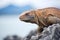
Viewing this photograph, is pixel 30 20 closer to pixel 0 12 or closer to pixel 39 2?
pixel 39 2

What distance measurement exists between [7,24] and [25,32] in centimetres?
19

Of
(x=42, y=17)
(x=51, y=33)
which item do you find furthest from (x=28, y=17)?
(x=51, y=33)

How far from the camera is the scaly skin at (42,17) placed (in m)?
1.57

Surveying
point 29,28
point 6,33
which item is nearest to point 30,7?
point 29,28

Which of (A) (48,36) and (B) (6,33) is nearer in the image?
(A) (48,36)

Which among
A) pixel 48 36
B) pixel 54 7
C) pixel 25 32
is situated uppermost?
pixel 54 7

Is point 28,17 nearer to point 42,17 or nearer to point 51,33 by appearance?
point 42,17

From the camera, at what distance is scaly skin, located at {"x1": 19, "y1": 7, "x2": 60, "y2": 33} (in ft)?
5.16

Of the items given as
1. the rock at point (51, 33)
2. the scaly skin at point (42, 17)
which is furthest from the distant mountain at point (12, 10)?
the rock at point (51, 33)

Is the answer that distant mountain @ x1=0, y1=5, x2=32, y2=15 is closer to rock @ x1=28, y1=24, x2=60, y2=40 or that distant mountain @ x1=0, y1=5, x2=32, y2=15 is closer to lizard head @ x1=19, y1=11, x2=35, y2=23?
lizard head @ x1=19, y1=11, x2=35, y2=23

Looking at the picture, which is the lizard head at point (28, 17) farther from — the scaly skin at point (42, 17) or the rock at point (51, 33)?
the rock at point (51, 33)

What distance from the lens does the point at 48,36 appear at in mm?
1507

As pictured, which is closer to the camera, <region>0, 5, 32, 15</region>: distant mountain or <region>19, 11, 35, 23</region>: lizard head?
<region>19, 11, 35, 23</region>: lizard head

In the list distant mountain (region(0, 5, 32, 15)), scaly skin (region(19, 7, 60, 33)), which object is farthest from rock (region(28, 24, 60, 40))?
distant mountain (region(0, 5, 32, 15))
